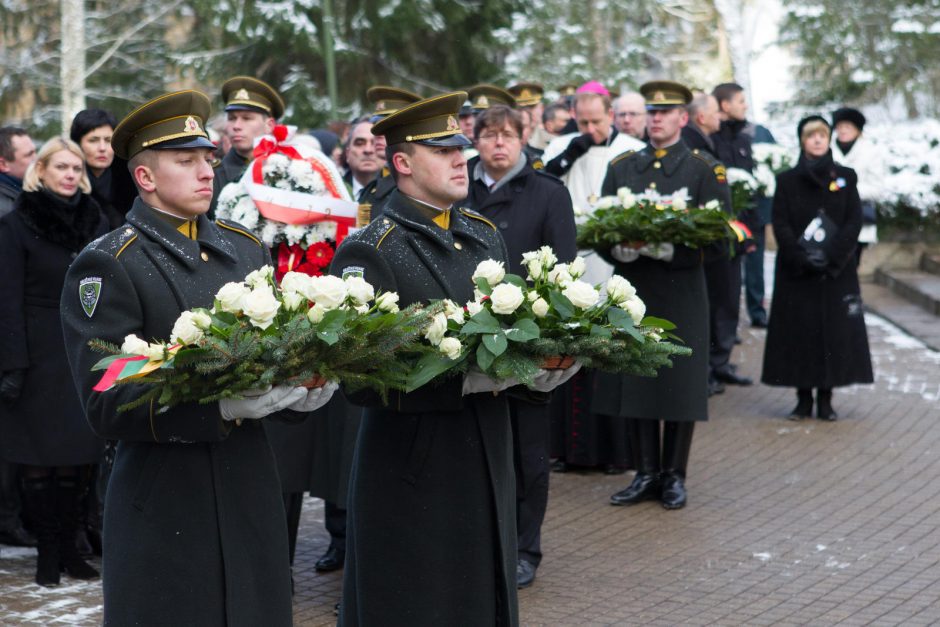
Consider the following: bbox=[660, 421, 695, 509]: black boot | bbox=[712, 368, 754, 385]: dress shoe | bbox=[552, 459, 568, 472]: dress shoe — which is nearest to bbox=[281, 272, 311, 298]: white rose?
bbox=[660, 421, 695, 509]: black boot

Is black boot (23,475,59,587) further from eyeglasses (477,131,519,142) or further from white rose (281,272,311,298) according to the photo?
white rose (281,272,311,298)

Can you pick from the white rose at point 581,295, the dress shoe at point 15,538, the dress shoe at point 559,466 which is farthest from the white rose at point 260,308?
the dress shoe at point 559,466

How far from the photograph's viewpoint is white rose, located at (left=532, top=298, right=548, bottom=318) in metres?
4.30

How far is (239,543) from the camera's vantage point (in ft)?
13.1

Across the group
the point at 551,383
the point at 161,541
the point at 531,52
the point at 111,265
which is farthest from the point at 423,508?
the point at 531,52

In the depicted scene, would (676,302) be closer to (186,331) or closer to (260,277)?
(260,277)

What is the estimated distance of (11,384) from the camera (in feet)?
22.7

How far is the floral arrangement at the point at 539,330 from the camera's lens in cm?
410

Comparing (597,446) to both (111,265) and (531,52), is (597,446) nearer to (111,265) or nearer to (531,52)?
(111,265)

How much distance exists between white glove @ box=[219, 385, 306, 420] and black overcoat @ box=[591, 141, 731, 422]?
15.0 ft

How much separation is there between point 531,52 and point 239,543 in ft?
77.4

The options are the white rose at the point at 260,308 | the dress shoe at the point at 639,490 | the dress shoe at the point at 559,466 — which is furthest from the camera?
the dress shoe at the point at 559,466

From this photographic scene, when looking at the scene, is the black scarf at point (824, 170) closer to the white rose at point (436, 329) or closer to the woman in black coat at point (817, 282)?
the woman in black coat at point (817, 282)

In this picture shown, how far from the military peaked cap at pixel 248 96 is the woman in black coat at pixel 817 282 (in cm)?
444
